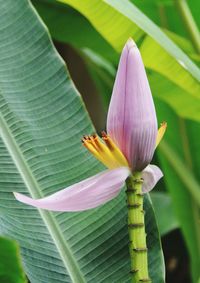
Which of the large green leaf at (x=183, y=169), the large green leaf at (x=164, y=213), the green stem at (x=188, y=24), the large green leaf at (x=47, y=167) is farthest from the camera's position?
the large green leaf at (x=164, y=213)

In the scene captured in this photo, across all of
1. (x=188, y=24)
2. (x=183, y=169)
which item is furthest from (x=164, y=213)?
(x=188, y=24)

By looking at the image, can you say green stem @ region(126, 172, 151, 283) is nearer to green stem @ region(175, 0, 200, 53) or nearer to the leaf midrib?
the leaf midrib

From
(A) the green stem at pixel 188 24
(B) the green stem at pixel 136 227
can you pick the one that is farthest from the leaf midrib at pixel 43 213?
(A) the green stem at pixel 188 24

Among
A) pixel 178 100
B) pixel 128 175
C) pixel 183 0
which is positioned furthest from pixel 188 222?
pixel 128 175

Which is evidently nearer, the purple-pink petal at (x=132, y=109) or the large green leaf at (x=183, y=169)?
the purple-pink petal at (x=132, y=109)

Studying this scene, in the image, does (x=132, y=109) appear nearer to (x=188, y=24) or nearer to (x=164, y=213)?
(x=188, y=24)

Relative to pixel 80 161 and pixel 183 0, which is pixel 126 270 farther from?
pixel 183 0

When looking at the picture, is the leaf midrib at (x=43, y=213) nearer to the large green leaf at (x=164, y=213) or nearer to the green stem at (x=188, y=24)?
the green stem at (x=188, y=24)

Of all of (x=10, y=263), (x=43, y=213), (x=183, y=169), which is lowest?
(x=10, y=263)
